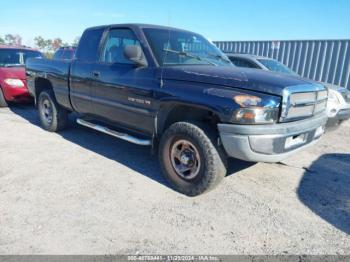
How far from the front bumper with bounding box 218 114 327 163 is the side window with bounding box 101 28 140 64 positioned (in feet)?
5.92

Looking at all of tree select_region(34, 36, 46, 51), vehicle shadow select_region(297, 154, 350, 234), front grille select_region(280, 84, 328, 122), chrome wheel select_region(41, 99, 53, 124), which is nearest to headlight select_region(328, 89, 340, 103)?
vehicle shadow select_region(297, 154, 350, 234)

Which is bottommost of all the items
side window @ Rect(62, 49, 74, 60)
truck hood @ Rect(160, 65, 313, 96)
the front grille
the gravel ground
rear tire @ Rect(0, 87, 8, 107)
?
the gravel ground

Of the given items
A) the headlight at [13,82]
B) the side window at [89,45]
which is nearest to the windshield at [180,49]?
the side window at [89,45]

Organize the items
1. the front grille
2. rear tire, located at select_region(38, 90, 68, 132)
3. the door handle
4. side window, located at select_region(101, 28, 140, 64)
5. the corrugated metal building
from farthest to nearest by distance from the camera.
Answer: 1. the corrugated metal building
2. rear tire, located at select_region(38, 90, 68, 132)
3. the door handle
4. side window, located at select_region(101, 28, 140, 64)
5. the front grille

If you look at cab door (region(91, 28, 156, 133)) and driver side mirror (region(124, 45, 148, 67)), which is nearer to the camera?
driver side mirror (region(124, 45, 148, 67))

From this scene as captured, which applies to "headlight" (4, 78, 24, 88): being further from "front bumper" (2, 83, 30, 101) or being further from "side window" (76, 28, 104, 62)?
"side window" (76, 28, 104, 62)

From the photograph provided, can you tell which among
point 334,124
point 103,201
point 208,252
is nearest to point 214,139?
point 208,252

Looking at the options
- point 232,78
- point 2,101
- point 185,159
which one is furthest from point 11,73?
point 232,78

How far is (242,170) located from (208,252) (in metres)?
1.92

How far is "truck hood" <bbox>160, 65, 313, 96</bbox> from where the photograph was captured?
117 inches

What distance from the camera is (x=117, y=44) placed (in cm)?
430

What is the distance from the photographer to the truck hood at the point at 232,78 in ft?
9.73

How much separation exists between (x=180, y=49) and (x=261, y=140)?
1802 mm

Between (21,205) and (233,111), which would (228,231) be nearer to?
(233,111)
